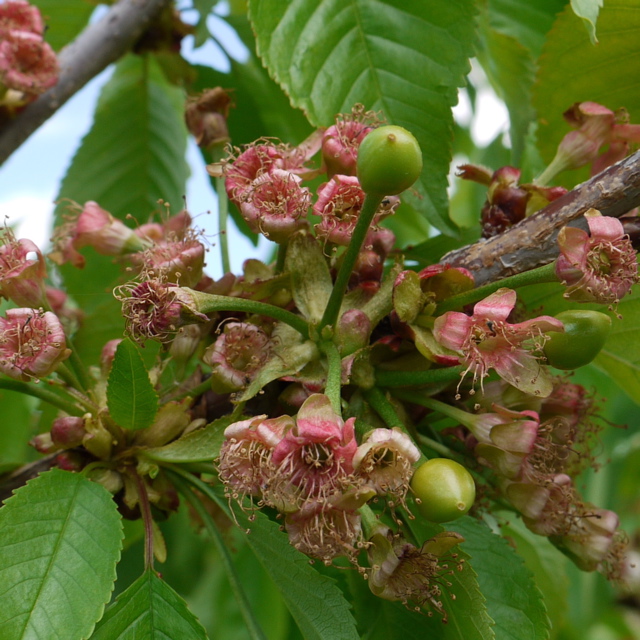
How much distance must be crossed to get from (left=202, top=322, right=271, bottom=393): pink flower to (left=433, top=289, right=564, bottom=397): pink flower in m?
0.25

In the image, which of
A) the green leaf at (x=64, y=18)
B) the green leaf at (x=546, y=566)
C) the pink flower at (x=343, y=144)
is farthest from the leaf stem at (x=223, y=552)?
the green leaf at (x=64, y=18)

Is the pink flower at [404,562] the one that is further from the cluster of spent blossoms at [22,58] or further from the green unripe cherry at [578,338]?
the cluster of spent blossoms at [22,58]

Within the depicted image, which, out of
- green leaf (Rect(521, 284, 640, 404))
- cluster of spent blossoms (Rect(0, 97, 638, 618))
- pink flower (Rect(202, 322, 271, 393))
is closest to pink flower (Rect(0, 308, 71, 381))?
cluster of spent blossoms (Rect(0, 97, 638, 618))

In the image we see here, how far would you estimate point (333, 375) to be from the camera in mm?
938

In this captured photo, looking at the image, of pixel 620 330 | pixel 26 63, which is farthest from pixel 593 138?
pixel 26 63

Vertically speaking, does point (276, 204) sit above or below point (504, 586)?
above

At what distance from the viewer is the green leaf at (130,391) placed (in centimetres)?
96

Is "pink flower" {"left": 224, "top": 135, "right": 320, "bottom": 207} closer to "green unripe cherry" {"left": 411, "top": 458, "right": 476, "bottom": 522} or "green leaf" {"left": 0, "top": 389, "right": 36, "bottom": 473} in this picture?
"green unripe cherry" {"left": 411, "top": 458, "right": 476, "bottom": 522}

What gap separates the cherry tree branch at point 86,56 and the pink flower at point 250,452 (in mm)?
1083

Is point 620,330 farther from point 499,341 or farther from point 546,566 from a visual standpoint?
point 546,566

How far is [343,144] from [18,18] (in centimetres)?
98

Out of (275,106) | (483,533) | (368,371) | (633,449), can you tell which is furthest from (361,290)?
(633,449)

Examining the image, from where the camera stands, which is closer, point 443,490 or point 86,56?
point 443,490

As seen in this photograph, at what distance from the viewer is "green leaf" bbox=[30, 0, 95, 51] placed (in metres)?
2.08
